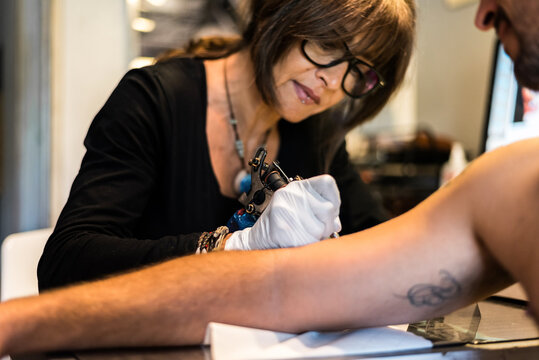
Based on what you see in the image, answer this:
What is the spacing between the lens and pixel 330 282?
26.6 inches

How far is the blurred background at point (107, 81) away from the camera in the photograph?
5.87 ft

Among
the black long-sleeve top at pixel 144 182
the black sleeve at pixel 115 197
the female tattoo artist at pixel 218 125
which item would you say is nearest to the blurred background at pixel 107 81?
the female tattoo artist at pixel 218 125

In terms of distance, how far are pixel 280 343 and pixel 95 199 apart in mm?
486

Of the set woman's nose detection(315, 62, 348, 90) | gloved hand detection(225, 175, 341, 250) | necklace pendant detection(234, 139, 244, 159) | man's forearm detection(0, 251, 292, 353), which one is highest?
woman's nose detection(315, 62, 348, 90)

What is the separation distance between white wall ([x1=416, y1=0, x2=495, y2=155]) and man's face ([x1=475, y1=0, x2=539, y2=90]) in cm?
155

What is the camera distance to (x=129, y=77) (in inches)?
44.6

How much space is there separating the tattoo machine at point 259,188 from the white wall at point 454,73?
5.37 feet

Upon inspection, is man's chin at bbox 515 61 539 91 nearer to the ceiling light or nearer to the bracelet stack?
the bracelet stack

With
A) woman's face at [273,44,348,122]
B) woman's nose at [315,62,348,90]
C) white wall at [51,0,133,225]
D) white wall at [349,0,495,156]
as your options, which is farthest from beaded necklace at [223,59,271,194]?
white wall at [349,0,495,156]

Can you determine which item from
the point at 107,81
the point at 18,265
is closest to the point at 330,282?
the point at 18,265

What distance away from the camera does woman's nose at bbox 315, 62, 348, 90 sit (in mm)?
1100

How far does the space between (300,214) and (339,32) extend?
0.48m

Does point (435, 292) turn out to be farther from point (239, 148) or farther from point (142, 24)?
point (142, 24)

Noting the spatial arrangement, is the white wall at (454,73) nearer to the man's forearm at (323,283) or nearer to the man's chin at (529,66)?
the man's chin at (529,66)
